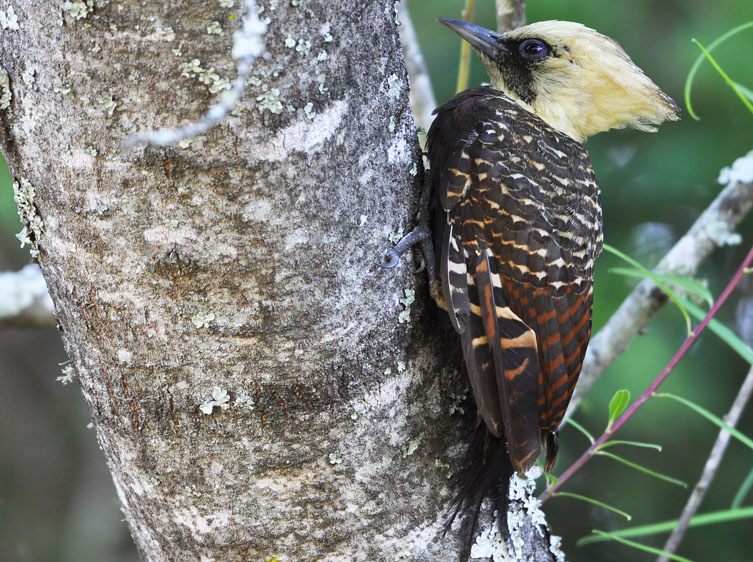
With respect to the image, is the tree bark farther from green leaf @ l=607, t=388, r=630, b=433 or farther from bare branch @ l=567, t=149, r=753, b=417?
bare branch @ l=567, t=149, r=753, b=417

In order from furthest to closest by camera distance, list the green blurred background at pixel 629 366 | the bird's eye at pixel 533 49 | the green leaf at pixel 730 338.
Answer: the green blurred background at pixel 629 366 → the bird's eye at pixel 533 49 → the green leaf at pixel 730 338

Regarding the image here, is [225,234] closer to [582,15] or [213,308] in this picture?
[213,308]

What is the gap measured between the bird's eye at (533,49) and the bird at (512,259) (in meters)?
0.19

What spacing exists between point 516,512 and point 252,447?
2.15 ft

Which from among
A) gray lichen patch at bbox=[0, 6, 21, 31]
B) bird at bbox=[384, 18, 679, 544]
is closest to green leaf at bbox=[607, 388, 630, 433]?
bird at bbox=[384, 18, 679, 544]

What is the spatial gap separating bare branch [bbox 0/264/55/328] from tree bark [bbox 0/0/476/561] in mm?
1075

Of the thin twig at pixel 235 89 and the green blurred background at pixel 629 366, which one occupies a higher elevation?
the thin twig at pixel 235 89

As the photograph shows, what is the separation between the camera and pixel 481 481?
159cm

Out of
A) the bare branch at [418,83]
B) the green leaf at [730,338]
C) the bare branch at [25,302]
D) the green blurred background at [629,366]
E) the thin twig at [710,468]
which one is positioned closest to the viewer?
the green leaf at [730,338]

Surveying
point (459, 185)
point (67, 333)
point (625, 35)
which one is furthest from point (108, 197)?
point (625, 35)

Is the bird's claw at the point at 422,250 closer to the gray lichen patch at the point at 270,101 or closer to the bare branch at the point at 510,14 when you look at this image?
the gray lichen patch at the point at 270,101

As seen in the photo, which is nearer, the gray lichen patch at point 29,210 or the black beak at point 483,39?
the gray lichen patch at point 29,210

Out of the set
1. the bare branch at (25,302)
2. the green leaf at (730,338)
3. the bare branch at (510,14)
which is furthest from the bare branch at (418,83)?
the bare branch at (25,302)

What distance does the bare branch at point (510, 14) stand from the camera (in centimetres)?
223
